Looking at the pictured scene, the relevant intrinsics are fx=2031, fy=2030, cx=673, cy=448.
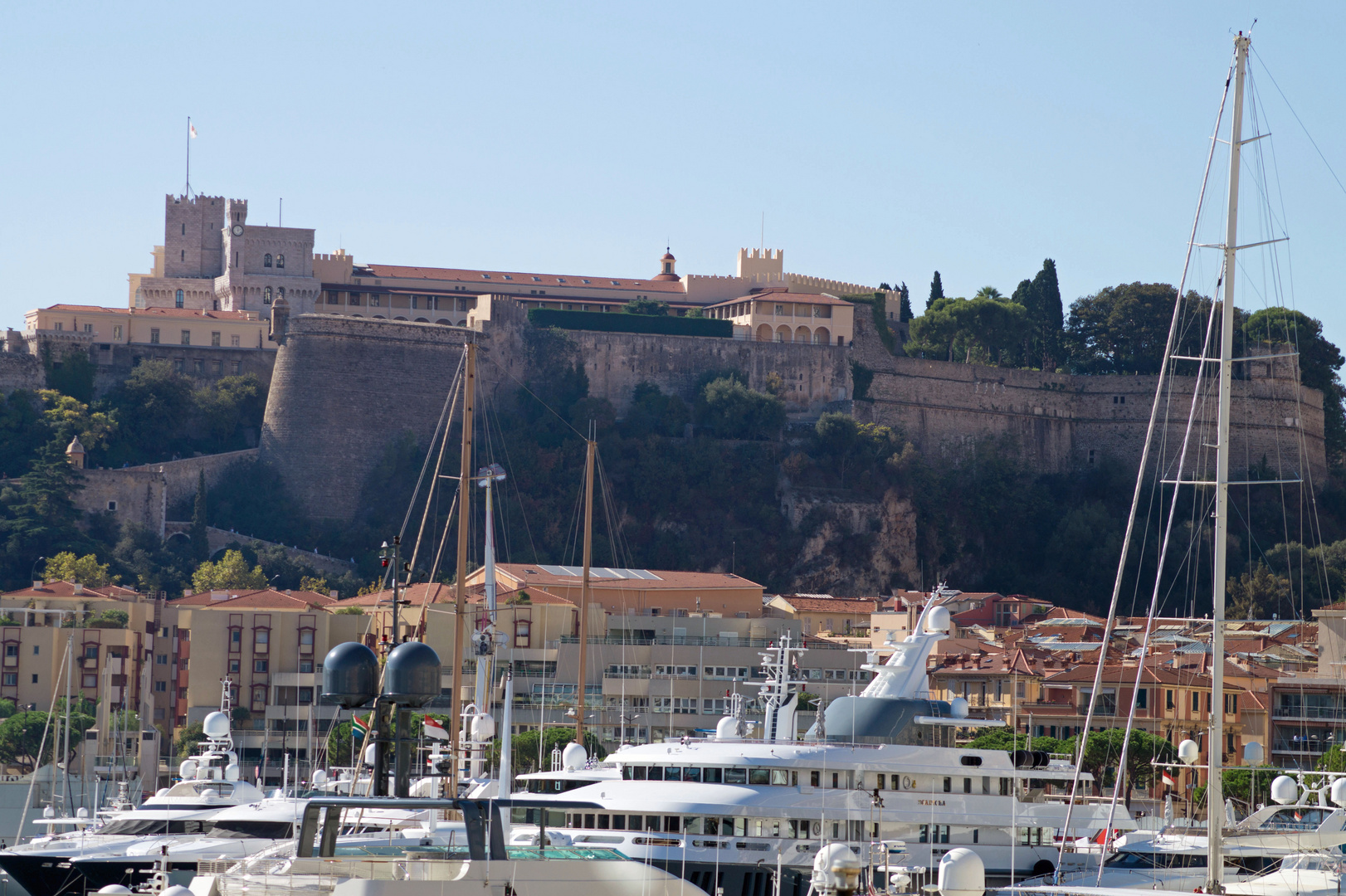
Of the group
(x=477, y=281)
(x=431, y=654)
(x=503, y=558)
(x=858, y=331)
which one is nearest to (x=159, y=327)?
(x=477, y=281)

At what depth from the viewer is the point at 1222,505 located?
19109 mm

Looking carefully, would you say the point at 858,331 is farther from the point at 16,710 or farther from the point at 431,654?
the point at 431,654

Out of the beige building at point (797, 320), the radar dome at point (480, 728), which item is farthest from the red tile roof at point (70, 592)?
the radar dome at point (480, 728)

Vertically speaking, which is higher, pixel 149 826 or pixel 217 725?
pixel 217 725

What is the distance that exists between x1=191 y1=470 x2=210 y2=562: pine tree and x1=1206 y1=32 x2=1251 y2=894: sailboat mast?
5615 centimetres

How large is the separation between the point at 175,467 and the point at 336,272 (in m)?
16.9

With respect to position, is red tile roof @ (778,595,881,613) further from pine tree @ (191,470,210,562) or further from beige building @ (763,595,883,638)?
pine tree @ (191,470,210,562)

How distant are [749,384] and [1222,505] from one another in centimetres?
6231

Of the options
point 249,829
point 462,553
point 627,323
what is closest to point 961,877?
point 462,553

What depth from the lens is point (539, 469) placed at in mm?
74562

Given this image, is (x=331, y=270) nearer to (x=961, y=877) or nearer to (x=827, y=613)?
(x=827, y=613)

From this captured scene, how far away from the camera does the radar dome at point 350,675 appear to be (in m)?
14.4

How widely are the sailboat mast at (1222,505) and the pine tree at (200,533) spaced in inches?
2211

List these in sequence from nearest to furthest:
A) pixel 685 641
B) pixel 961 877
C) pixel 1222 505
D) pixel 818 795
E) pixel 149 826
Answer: pixel 961 877, pixel 1222 505, pixel 818 795, pixel 149 826, pixel 685 641
